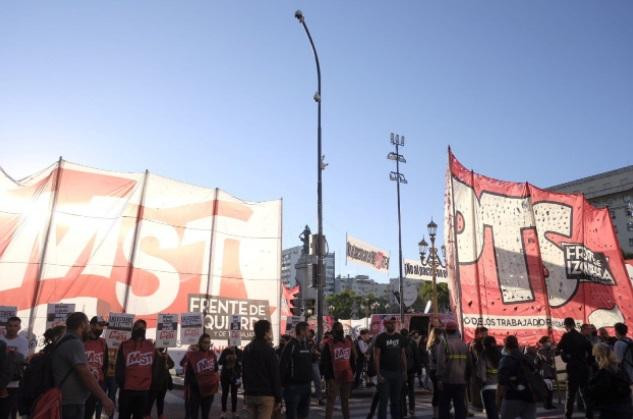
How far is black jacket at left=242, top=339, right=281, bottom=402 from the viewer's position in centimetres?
640

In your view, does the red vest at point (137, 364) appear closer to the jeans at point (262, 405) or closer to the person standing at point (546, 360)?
the jeans at point (262, 405)

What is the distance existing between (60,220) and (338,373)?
10107 mm

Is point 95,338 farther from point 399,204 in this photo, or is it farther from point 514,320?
point 399,204

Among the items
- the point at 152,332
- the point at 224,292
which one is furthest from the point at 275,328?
the point at 152,332

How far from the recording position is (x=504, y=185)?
588 inches

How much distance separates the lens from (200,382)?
891cm

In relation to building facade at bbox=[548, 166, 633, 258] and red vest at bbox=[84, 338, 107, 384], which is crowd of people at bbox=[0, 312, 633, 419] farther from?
building facade at bbox=[548, 166, 633, 258]

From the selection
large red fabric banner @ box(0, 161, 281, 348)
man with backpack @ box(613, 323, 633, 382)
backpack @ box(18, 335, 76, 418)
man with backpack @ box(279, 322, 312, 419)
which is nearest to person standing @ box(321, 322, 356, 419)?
man with backpack @ box(279, 322, 312, 419)

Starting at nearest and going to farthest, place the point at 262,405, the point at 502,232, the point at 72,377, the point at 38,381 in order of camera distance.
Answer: the point at 38,381, the point at 72,377, the point at 262,405, the point at 502,232

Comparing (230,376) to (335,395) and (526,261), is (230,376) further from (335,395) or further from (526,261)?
(526,261)

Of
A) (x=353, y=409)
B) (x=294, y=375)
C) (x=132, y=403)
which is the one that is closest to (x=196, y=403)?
(x=132, y=403)

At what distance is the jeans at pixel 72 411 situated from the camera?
4.84 metres

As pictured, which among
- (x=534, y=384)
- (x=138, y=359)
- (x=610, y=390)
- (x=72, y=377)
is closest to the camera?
(x=72, y=377)

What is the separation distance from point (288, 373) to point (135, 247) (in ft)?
32.5
